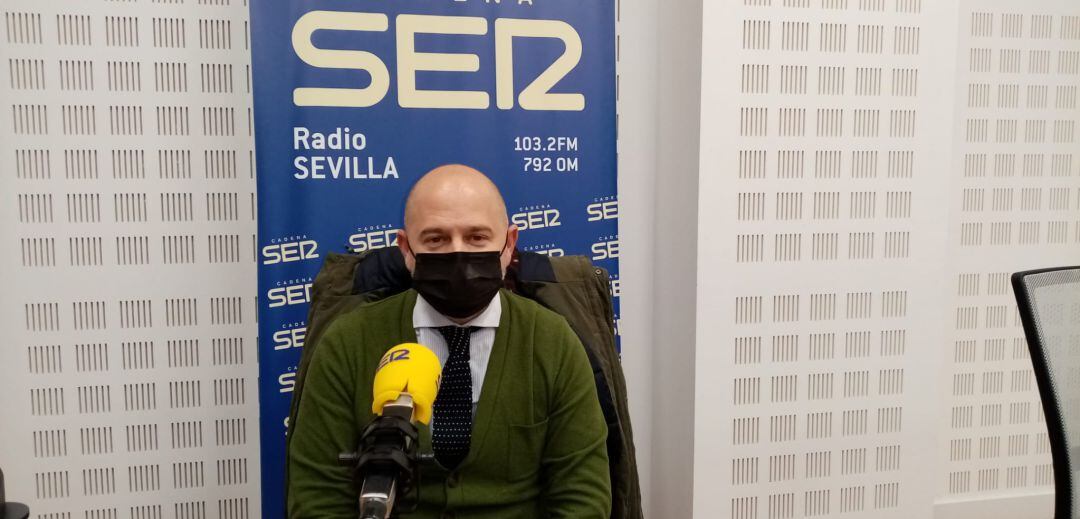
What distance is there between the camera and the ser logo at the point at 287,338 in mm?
2307

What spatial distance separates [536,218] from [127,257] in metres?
1.29

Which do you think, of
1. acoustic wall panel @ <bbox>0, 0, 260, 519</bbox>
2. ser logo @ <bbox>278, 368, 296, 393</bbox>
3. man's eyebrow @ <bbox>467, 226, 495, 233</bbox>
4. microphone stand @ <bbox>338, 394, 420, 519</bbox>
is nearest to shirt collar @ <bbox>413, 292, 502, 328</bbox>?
man's eyebrow @ <bbox>467, 226, 495, 233</bbox>

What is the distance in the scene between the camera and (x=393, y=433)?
96cm

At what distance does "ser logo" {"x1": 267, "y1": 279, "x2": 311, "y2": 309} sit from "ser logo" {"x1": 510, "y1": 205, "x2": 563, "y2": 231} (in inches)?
27.3

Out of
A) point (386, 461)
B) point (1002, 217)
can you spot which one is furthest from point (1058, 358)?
point (1002, 217)

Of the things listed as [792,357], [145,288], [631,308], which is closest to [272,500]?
[145,288]

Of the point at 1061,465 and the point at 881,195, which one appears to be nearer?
the point at 1061,465

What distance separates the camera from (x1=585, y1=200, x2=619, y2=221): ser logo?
248cm

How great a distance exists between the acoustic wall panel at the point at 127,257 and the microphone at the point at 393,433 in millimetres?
1557

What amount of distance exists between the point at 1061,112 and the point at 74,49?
3.45 metres

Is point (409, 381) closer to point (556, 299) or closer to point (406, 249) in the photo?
point (406, 249)

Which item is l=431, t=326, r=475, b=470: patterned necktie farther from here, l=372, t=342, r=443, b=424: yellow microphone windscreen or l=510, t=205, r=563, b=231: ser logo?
l=510, t=205, r=563, b=231: ser logo

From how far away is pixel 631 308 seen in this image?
2674 mm

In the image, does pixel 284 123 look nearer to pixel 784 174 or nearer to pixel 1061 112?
pixel 784 174
